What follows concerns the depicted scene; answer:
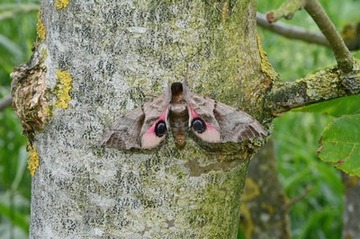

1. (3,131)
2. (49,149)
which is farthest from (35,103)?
(3,131)

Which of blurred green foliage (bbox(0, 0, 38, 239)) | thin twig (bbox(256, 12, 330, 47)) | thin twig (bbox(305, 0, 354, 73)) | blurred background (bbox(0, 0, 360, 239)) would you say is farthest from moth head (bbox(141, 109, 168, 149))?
blurred green foliage (bbox(0, 0, 38, 239))

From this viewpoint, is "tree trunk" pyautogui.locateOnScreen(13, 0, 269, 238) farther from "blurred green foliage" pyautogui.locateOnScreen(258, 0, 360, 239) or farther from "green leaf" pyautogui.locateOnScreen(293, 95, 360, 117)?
"blurred green foliage" pyautogui.locateOnScreen(258, 0, 360, 239)

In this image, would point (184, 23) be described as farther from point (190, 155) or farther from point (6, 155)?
point (6, 155)

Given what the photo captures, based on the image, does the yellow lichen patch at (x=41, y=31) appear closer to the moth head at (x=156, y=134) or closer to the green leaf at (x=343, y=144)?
the moth head at (x=156, y=134)

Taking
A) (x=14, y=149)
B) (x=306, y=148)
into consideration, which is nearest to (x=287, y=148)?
(x=306, y=148)

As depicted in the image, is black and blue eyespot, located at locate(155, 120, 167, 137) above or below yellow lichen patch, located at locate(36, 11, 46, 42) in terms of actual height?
below

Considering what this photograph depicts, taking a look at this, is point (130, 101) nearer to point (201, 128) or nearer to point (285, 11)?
point (201, 128)

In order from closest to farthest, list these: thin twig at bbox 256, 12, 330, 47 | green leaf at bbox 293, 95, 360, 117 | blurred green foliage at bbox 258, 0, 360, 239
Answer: green leaf at bbox 293, 95, 360, 117 < thin twig at bbox 256, 12, 330, 47 < blurred green foliage at bbox 258, 0, 360, 239
